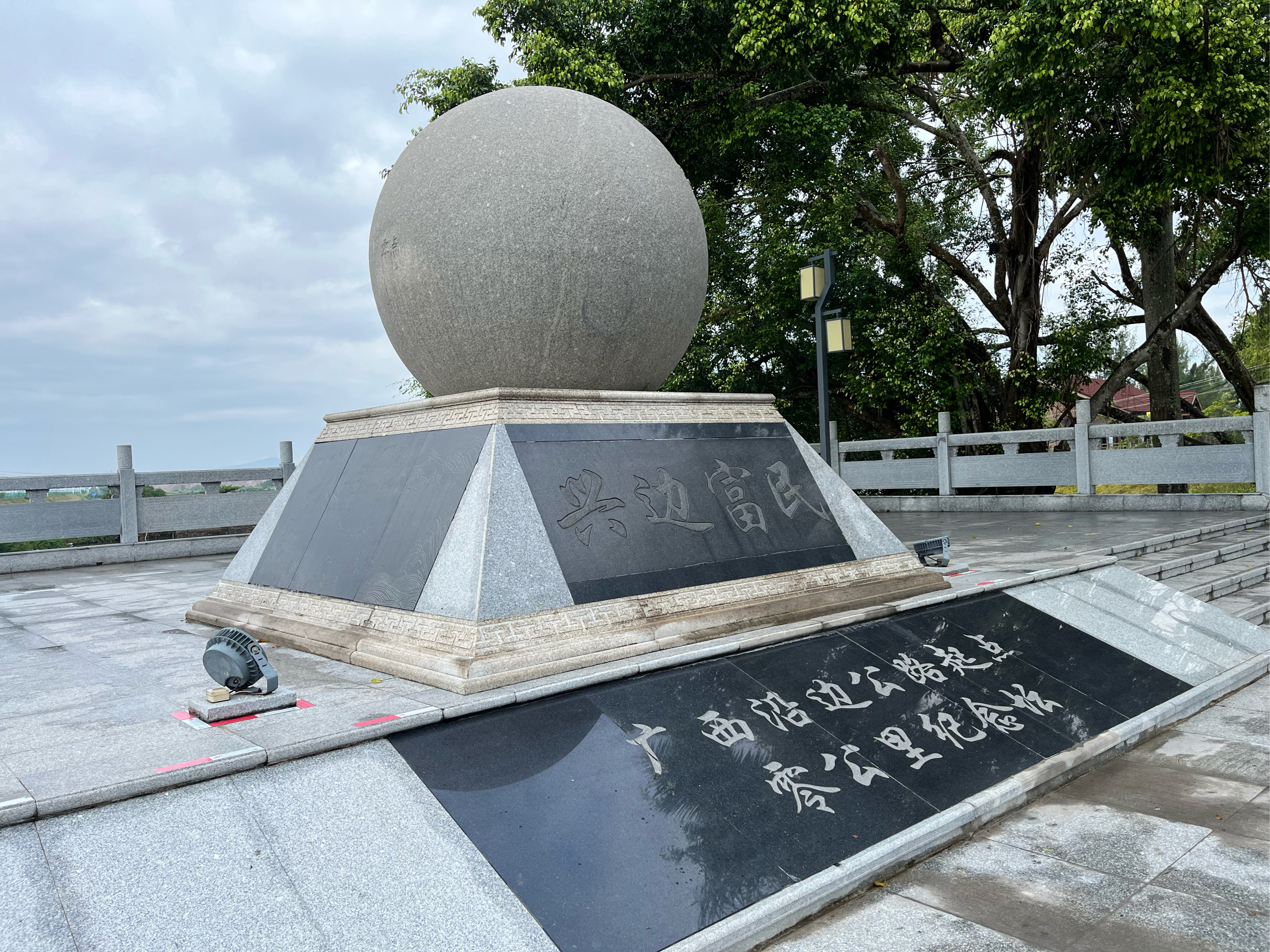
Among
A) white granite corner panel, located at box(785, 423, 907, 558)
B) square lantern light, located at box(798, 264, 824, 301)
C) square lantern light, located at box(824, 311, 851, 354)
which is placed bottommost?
white granite corner panel, located at box(785, 423, 907, 558)

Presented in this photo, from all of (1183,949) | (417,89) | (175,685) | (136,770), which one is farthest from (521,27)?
(1183,949)

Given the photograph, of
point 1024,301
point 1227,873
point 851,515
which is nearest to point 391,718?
point 1227,873

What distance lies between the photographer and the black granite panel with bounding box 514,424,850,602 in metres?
4.50

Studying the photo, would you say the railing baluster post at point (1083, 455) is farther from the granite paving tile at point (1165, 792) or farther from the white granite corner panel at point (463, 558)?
the white granite corner panel at point (463, 558)

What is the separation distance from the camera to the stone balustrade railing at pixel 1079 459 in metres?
10.6

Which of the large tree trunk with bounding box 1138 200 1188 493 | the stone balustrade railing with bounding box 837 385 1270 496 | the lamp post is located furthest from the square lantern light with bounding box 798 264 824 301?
the large tree trunk with bounding box 1138 200 1188 493

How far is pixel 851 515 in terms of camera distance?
5.68 meters

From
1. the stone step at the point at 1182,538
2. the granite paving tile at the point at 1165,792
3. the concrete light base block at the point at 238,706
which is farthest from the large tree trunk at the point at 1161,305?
the concrete light base block at the point at 238,706

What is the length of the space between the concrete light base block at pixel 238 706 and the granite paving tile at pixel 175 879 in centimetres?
65

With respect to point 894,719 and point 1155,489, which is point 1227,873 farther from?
point 1155,489

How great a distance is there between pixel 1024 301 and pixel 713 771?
13431mm

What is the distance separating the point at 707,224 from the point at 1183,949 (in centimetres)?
1254

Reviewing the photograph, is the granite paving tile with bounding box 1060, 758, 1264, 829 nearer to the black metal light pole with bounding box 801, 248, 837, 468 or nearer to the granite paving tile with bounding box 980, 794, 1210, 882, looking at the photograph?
the granite paving tile with bounding box 980, 794, 1210, 882

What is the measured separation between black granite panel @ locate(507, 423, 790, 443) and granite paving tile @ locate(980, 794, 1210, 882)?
259cm
